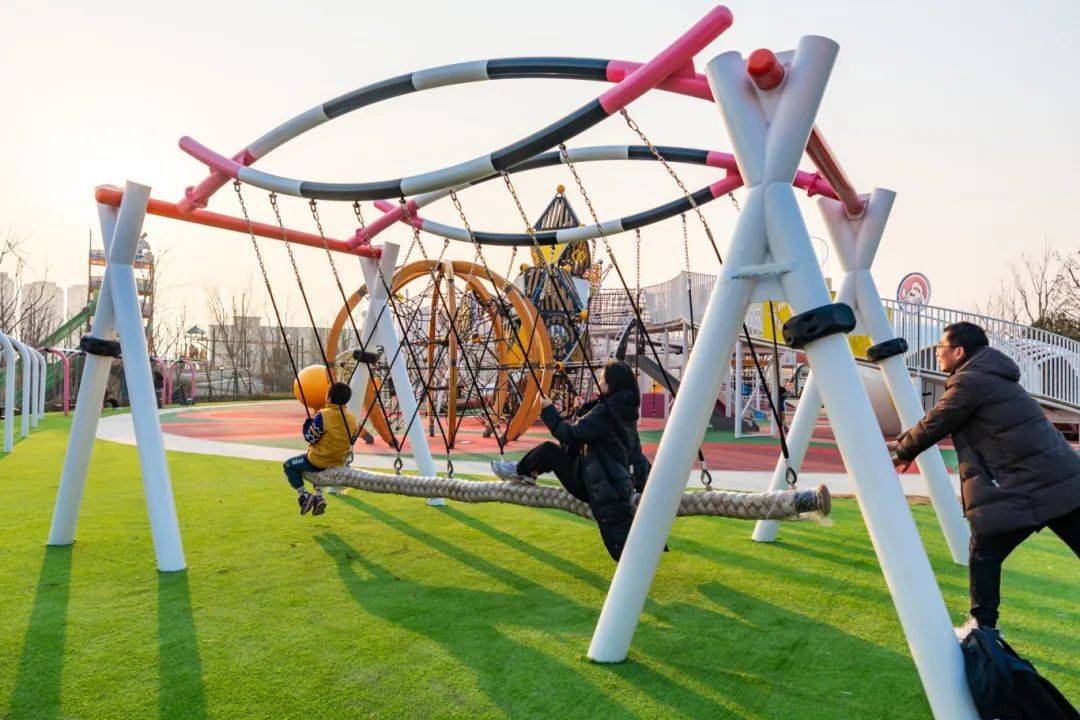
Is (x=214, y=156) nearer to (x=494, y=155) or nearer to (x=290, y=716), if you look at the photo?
(x=494, y=155)

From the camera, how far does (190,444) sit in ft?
42.5

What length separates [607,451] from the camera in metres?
4.06

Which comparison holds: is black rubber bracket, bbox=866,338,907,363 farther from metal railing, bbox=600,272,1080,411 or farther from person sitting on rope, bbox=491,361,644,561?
metal railing, bbox=600,272,1080,411

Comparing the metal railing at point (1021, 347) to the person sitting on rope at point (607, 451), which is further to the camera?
the metal railing at point (1021, 347)

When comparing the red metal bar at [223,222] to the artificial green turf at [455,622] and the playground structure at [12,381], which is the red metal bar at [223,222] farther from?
the playground structure at [12,381]

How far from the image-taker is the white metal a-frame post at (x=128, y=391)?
4906 mm

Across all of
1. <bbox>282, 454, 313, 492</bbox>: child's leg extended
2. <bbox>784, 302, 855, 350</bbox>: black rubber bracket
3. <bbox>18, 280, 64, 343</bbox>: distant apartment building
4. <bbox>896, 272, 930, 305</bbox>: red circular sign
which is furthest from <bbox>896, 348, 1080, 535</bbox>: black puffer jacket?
<bbox>18, 280, 64, 343</bbox>: distant apartment building

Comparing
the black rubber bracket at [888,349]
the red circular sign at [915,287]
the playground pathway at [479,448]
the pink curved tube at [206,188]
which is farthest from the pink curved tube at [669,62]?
the red circular sign at [915,287]

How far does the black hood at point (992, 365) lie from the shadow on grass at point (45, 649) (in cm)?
402

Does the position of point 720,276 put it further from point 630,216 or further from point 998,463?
point 630,216

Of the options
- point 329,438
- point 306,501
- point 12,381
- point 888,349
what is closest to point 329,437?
point 329,438

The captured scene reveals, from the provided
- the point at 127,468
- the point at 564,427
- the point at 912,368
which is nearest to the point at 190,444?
the point at 127,468

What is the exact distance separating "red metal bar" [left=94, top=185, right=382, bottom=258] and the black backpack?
5124mm

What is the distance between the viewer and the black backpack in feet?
7.91
